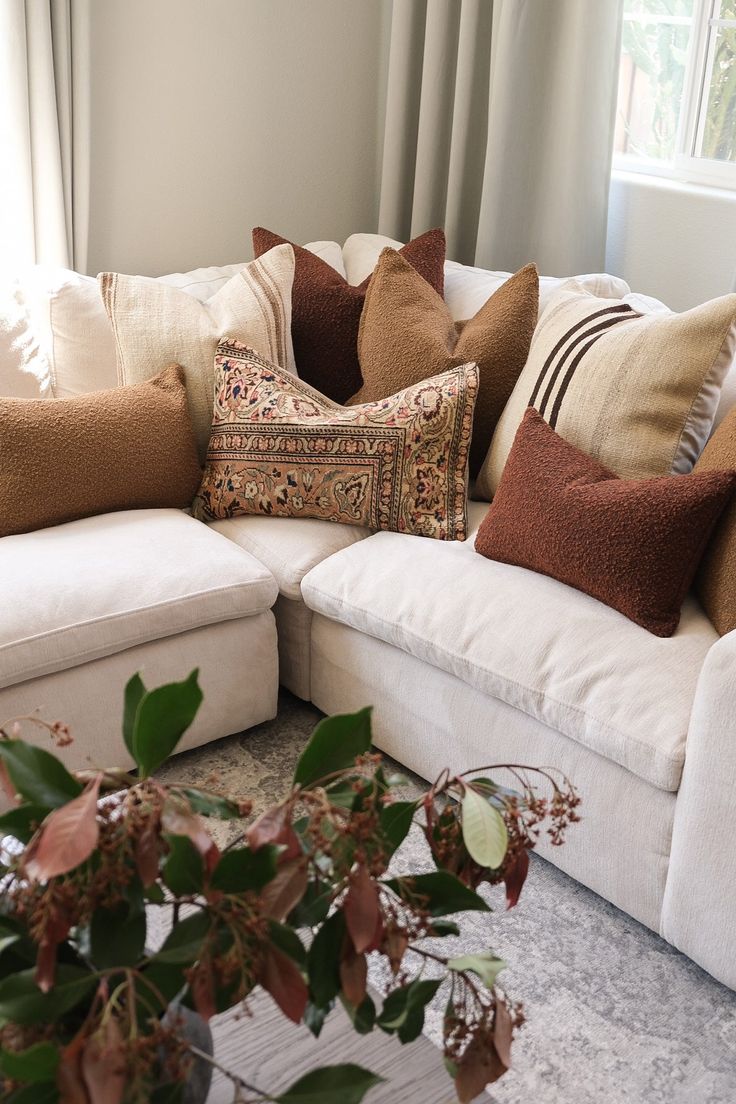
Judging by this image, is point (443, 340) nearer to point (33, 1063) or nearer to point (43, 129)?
point (43, 129)

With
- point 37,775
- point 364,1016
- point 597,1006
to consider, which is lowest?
point 597,1006

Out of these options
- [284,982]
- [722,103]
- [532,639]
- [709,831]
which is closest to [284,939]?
[284,982]

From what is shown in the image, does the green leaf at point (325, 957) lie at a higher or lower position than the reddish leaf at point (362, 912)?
lower

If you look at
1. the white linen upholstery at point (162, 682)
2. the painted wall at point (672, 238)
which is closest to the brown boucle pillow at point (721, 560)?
the white linen upholstery at point (162, 682)

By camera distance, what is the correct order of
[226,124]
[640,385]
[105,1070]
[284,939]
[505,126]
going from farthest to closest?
[226,124] → [505,126] → [640,385] → [284,939] → [105,1070]

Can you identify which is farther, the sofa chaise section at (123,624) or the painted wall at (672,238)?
the painted wall at (672,238)

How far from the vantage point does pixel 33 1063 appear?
688 millimetres

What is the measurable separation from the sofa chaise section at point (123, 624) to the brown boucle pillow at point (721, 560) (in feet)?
2.76

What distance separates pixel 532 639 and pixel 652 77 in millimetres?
2062

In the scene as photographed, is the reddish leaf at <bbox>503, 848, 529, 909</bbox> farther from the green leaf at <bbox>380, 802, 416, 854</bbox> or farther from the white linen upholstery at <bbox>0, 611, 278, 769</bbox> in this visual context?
the white linen upholstery at <bbox>0, 611, 278, 769</bbox>

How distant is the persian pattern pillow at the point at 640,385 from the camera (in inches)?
81.5

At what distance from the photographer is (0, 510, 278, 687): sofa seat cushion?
1926 mm

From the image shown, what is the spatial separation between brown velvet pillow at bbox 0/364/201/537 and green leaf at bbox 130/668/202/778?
1.48m

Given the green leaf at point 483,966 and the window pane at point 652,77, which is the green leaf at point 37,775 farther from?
the window pane at point 652,77
